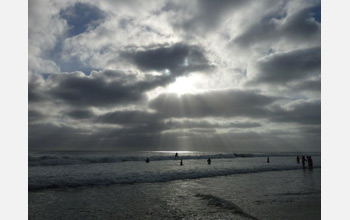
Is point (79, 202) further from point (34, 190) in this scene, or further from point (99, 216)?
point (34, 190)

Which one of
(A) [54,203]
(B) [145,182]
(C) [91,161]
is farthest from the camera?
(C) [91,161]

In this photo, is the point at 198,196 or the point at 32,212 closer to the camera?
the point at 32,212

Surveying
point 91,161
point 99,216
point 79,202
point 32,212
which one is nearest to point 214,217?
point 99,216

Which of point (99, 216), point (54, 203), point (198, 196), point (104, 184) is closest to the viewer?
point (99, 216)

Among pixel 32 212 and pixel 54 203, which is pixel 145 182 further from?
pixel 32 212

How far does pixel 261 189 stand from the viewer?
2128cm

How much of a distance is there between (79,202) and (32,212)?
3.24 m

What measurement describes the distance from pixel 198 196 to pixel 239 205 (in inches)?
159

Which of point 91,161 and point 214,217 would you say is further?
point 91,161

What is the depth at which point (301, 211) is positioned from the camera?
45.6ft

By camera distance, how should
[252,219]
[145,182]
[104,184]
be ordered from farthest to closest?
[145,182], [104,184], [252,219]

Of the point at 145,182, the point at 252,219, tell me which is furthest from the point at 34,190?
the point at 252,219

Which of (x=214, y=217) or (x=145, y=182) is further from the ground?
(x=214, y=217)

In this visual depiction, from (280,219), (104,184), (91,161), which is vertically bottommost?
(91,161)
